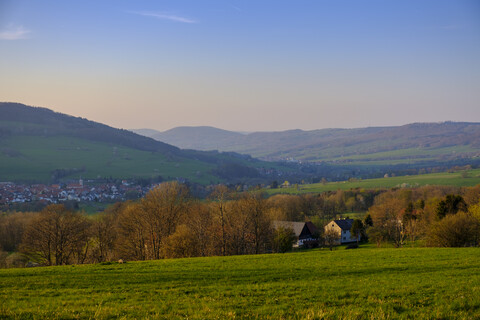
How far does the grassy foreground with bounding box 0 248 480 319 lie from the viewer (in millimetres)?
11062

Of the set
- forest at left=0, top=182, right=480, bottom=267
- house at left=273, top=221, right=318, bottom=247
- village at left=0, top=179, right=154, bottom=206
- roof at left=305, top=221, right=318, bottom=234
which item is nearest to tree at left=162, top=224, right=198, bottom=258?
forest at left=0, top=182, right=480, bottom=267

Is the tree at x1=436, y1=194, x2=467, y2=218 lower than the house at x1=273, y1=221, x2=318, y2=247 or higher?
higher

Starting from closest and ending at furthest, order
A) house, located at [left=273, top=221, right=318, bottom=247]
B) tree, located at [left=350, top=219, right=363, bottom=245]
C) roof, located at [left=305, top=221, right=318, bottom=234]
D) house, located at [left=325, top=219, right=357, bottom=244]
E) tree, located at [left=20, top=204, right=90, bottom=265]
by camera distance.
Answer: tree, located at [left=20, top=204, right=90, bottom=265], house, located at [left=273, top=221, right=318, bottom=247], tree, located at [left=350, top=219, right=363, bottom=245], house, located at [left=325, top=219, right=357, bottom=244], roof, located at [left=305, top=221, right=318, bottom=234]

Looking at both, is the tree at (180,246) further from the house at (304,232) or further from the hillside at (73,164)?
the hillside at (73,164)

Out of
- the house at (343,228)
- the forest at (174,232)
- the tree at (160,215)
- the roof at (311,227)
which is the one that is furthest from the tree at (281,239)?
the house at (343,228)

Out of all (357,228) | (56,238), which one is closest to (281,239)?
(357,228)

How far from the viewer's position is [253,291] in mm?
15336

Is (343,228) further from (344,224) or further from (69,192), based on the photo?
(69,192)

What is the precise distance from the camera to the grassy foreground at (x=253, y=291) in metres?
11.1

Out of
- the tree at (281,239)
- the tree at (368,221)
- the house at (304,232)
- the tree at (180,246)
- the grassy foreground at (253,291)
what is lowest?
the house at (304,232)

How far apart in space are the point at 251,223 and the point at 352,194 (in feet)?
254

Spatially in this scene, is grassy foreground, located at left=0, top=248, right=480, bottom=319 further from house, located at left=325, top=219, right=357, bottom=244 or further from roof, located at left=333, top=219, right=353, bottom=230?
roof, located at left=333, top=219, right=353, bottom=230

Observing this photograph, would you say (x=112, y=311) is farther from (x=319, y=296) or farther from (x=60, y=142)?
(x=60, y=142)

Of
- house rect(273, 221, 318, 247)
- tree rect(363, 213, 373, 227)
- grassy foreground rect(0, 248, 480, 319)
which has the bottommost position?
house rect(273, 221, 318, 247)
